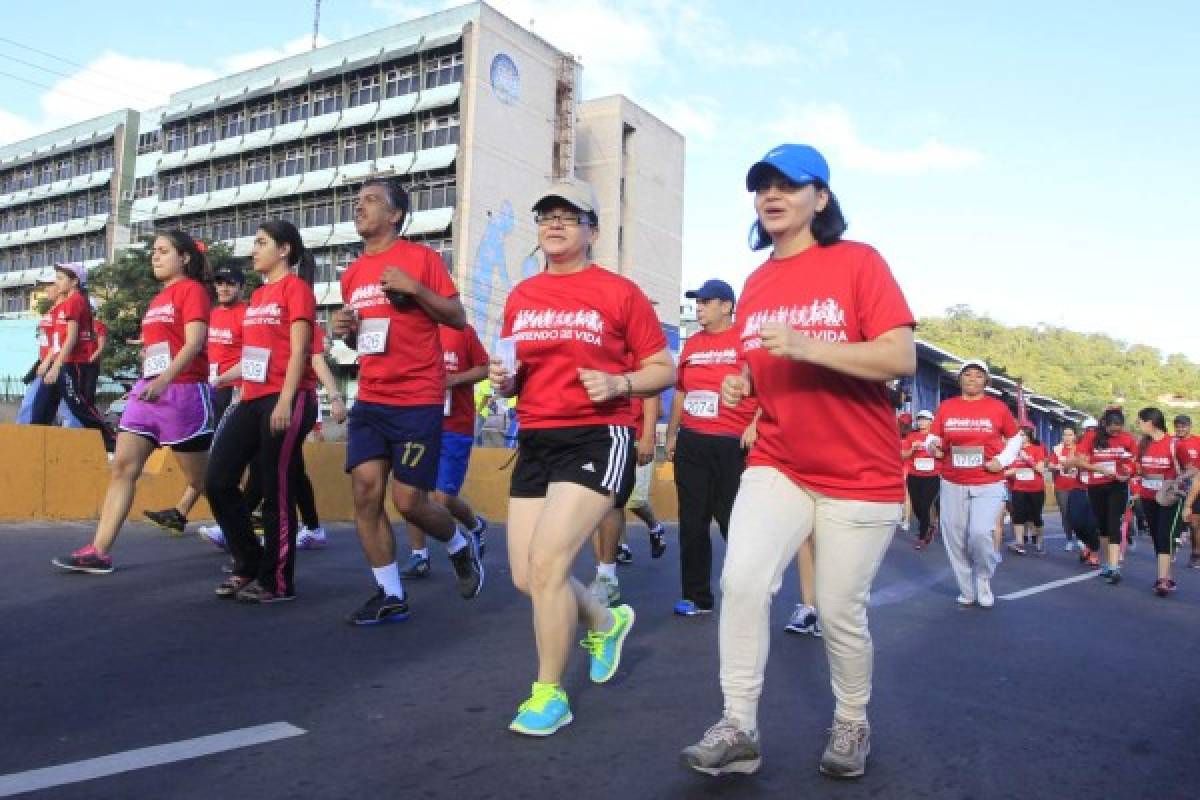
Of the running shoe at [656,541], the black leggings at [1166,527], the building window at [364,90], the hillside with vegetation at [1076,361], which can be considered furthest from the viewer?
the hillside with vegetation at [1076,361]

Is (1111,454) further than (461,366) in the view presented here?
Yes

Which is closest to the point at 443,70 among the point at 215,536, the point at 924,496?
the point at 924,496

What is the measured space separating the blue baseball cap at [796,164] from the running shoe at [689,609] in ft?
12.1

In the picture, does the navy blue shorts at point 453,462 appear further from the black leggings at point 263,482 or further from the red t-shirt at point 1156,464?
the red t-shirt at point 1156,464

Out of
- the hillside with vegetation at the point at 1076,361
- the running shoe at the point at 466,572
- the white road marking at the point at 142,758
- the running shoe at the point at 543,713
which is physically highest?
the hillside with vegetation at the point at 1076,361

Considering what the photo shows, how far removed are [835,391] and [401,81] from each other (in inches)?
2075

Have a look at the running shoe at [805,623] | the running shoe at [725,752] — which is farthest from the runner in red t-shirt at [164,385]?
the running shoe at [725,752]

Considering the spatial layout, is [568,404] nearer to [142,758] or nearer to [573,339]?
[573,339]

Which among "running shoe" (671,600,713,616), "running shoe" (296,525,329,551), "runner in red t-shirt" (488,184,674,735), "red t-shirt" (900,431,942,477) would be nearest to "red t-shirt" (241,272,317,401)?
"runner in red t-shirt" (488,184,674,735)

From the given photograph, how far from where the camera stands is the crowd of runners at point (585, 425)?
3393mm

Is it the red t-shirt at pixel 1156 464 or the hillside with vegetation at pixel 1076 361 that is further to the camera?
the hillside with vegetation at pixel 1076 361

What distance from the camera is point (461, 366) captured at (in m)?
7.95

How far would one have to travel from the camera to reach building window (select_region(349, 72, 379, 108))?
53.2 meters

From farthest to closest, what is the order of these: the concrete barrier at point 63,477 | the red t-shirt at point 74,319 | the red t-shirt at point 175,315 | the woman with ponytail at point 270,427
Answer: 1. the concrete barrier at point 63,477
2. the red t-shirt at point 74,319
3. the red t-shirt at point 175,315
4. the woman with ponytail at point 270,427
